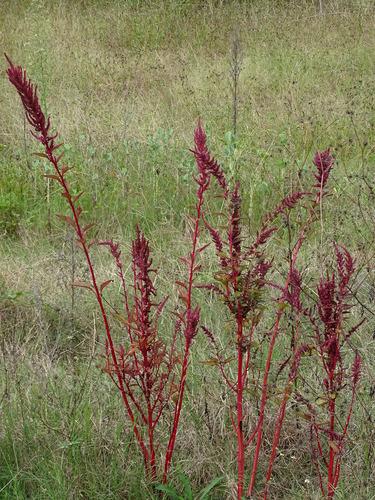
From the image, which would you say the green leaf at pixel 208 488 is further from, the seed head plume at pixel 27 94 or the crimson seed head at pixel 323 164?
the seed head plume at pixel 27 94

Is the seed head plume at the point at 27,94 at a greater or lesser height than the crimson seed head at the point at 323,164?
lesser

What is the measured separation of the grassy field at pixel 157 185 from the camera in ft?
7.11

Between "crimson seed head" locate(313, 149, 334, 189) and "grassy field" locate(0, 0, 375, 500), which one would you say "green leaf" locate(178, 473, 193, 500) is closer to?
"grassy field" locate(0, 0, 375, 500)

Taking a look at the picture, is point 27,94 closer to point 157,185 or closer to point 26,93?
point 26,93

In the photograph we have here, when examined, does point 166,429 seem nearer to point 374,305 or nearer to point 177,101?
point 374,305

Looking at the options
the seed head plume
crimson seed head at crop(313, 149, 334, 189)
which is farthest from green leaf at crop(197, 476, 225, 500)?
the seed head plume

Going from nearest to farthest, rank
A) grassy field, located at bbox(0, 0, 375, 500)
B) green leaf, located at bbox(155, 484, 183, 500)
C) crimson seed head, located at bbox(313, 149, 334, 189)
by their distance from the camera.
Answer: crimson seed head, located at bbox(313, 149, 334, 189) → green leaf, located at bbox(155, 484, 183, 500) → grassy field, located at bbox(0, 0, 375, 500)

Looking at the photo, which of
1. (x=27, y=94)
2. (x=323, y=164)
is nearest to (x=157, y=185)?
(x=323, y=164)

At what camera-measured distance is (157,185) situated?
14.5 feet

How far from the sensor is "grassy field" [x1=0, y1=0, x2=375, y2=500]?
2.17 metres

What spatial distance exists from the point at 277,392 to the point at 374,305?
139cm

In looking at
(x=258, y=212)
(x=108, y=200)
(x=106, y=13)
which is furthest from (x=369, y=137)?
(x=106, y=13)

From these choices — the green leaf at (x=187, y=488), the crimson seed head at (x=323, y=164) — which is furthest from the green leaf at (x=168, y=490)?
the crimson seed head at (x=323, y=164)

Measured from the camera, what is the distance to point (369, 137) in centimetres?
552
